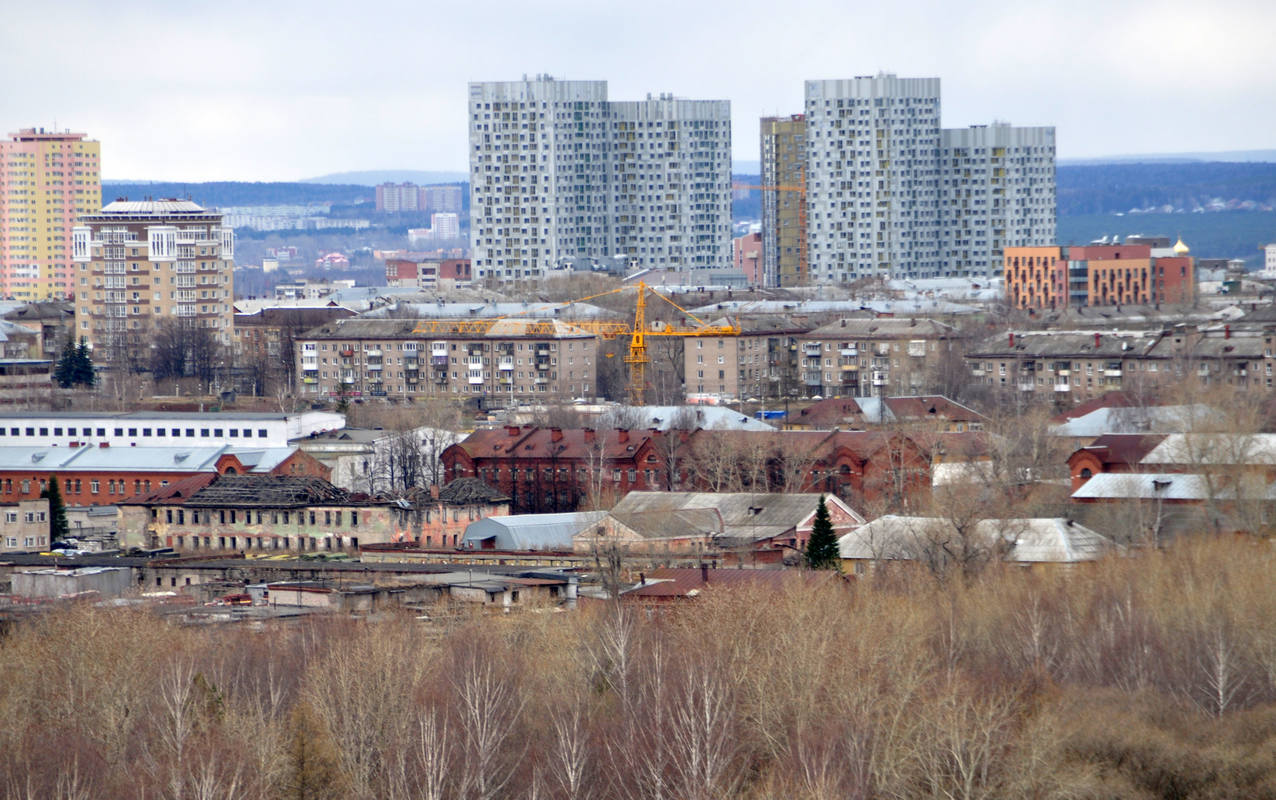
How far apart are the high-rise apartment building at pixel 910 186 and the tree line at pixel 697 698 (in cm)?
8428

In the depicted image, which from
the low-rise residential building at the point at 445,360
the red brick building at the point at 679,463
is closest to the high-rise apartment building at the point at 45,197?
the low-rise residential building at the point at 445,360

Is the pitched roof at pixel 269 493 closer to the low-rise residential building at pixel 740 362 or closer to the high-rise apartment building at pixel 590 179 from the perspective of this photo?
the low-rise residential building at pixel 740 362

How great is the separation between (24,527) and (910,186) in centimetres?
7639

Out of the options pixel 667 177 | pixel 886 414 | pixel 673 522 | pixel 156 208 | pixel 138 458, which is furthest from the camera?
pixel 667 177

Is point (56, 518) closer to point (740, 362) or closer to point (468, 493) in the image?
Answer: point (468, 493)

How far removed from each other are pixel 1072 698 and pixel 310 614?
11.4 m

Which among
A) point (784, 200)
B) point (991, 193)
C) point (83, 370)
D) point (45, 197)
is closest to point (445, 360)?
point (83, 370)

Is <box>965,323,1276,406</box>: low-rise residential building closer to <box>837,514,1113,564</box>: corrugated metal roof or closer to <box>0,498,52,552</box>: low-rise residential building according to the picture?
<box>837,514,1113,564</box>: corrugated metal roof

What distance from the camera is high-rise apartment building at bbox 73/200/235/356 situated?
85.6 m

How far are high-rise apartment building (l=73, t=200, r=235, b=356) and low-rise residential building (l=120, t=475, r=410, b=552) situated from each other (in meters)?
39.3

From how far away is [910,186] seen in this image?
11750cm

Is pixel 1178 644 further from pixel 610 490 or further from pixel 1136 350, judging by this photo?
pixel 1136 350

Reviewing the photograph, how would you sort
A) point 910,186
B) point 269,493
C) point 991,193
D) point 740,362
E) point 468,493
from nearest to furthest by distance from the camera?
1. point 269,493
2. point 468,493
3. point 740,362
4. point 910,186
5. point 991,193

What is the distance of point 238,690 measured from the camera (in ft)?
91.4
